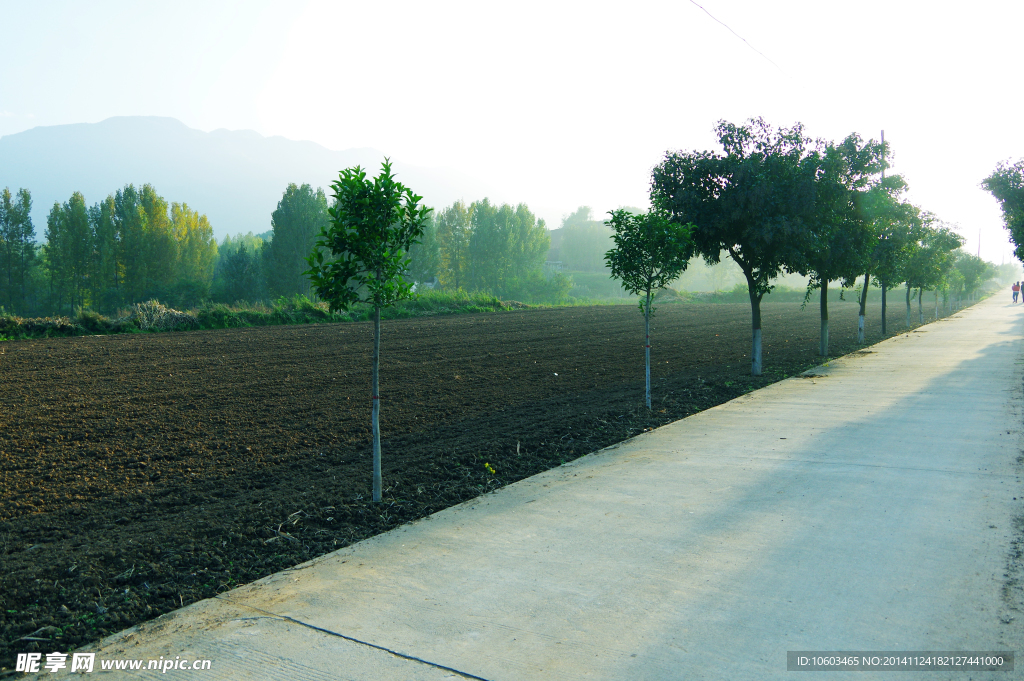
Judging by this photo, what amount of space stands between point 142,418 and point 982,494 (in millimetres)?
11366

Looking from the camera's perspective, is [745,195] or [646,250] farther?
[745,195]

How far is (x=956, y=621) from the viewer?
3.76 metres

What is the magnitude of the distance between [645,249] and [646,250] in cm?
3

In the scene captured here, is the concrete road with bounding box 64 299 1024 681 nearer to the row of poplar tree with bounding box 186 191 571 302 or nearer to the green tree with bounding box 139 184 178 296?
the row of poplar tree with bounding box 186 191 571 302

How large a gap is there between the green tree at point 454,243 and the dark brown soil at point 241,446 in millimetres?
61899

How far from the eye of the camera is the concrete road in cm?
349

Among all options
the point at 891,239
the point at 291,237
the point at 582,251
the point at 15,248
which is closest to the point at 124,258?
the point at 15,248

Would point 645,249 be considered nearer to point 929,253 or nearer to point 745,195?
point 745,195

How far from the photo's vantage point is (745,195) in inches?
548

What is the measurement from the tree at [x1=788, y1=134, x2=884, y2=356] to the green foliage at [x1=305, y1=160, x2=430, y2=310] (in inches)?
438

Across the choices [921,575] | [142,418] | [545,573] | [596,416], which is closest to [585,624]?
[545,573]

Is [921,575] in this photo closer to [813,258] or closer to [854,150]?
[813,258]

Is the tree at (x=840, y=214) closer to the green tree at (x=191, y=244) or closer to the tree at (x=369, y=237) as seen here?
the tree at (x=369, y=237)

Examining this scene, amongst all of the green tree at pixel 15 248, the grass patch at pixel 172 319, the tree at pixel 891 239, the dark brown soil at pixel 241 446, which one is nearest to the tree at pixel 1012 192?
the tree at pixel 891 239
